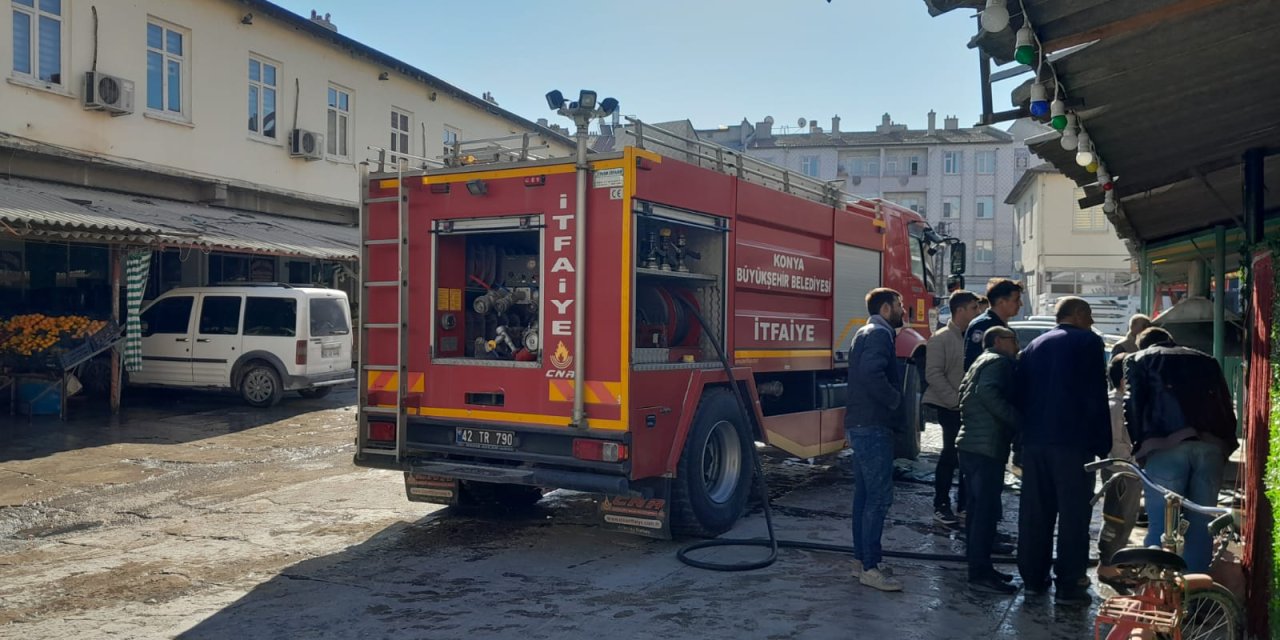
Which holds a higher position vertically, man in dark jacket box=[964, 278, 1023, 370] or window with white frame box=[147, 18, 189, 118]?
window with white frame box=[147, 18, 189, 118]

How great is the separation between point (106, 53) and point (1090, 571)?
55.2 feet

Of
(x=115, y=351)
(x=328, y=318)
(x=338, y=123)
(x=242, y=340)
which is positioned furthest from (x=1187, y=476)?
(x=338, y=123)

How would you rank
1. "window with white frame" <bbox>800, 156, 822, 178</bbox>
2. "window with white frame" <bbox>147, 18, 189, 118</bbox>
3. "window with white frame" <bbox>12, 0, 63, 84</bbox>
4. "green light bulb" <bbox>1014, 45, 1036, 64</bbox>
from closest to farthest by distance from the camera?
"green light bulb" <bbox>1014, 45, 1036, 64</bbox> < "window with white frame" <bbox>12, 0, 63, 84</bbox> < "window with white frame" <bbox>147, 18, 189, 118</bbox> < "window with white frame" <bbox>800, 156, 822, 178</bbox>

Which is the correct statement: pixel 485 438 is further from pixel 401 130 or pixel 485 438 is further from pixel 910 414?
pixel 401 130

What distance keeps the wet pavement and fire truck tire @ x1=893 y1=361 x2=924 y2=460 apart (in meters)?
0.42

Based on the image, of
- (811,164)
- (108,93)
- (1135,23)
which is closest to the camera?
(1135,23)

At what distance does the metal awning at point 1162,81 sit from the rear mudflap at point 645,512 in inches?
134

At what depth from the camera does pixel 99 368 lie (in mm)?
15484

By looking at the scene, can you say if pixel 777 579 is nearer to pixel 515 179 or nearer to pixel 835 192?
pixel 515 179

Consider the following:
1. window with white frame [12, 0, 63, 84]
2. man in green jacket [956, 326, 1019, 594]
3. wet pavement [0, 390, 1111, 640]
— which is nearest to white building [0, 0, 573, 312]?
window with white frame [12, 0, 63, 84]

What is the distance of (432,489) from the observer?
7.77 metres

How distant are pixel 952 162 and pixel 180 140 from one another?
4751cm

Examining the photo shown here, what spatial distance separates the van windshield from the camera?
1539 centimetres

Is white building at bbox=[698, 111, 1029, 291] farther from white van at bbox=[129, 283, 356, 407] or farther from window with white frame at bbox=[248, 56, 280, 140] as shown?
white van at bbox=[129, 283, 356, 407]
